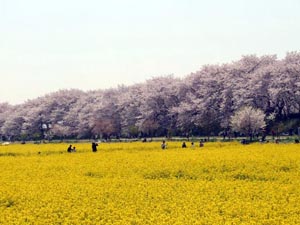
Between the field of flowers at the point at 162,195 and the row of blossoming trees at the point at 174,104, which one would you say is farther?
the row of blossoming trees at the point at 174,104

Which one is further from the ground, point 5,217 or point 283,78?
point 283,78

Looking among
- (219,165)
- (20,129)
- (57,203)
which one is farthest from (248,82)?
(20,129)

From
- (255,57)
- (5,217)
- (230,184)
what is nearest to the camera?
(5,217)

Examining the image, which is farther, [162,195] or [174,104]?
[174,104]

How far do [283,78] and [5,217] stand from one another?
53.7 metres

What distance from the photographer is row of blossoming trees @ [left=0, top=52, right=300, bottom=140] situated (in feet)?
215

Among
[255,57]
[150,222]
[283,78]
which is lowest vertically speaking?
[150,222]

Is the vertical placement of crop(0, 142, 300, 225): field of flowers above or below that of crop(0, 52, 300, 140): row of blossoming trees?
below

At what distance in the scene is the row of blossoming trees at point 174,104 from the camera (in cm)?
6544

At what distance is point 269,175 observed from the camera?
70.4 feet

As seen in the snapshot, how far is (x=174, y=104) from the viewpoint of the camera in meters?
81.8

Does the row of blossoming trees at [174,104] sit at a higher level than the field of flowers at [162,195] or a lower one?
higher

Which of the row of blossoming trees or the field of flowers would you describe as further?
the row of blossoming trees

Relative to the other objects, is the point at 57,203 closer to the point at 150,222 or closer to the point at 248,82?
the point at 150,222
